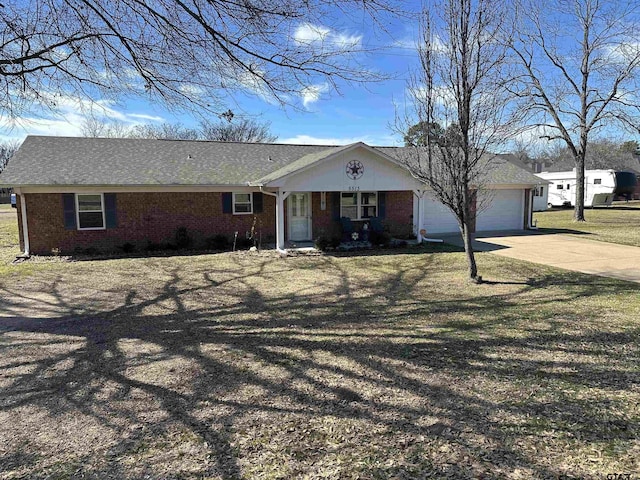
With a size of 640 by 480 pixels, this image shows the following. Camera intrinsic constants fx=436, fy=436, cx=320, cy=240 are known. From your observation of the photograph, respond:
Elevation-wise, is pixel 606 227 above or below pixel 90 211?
below

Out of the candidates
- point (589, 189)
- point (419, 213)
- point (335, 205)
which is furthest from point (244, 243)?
point (589, 189)

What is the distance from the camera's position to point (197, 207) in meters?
15.2

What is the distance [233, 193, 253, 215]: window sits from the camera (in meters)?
15.8

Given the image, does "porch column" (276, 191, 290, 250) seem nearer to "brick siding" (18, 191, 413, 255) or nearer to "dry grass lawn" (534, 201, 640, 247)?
"brick siding" (18, 191, 413, 255)

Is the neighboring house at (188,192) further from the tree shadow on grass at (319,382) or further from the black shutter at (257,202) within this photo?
the tree shadow on grass at (319,382)

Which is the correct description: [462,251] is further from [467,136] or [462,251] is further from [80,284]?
[80,284]

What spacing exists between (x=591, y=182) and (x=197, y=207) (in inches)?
1308

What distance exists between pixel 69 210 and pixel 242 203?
18.1ft

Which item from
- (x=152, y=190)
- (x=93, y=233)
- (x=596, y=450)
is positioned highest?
(x=152, y=190)

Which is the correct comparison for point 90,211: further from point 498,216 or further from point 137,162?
point 498,216

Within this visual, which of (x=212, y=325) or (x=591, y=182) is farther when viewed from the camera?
(x=591, y=182)

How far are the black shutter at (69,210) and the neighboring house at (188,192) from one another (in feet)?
0.09

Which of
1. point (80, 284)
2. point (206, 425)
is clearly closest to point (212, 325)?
point (206, 425)

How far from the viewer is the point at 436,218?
1878 centimetres
